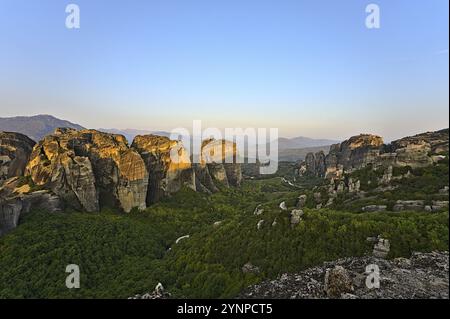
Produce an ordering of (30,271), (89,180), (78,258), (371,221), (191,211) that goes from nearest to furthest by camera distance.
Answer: (371,221), (30,271), (78,258), (89,180), (191,211)

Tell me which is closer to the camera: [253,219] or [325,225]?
[325,225]

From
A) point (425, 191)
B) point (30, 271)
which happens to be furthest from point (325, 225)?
point (30, 271)

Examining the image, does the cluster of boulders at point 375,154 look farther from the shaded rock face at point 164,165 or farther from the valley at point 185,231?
the shaded rock face at point 164,165

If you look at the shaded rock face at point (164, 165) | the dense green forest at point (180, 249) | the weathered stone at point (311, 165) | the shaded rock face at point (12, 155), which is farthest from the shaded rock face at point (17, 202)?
the weathered stone at point (311, 165)

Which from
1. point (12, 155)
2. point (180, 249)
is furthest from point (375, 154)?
point (12, 155)

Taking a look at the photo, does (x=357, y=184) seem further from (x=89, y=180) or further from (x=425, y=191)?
(x=89, y=180)

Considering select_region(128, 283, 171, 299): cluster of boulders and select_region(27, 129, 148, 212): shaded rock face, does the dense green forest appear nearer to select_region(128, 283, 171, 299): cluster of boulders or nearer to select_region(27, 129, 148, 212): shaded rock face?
select_region(128, 283, 171, 299): cluster of boulders

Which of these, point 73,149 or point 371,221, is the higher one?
point 73,149

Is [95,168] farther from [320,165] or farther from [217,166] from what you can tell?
[320,165]
